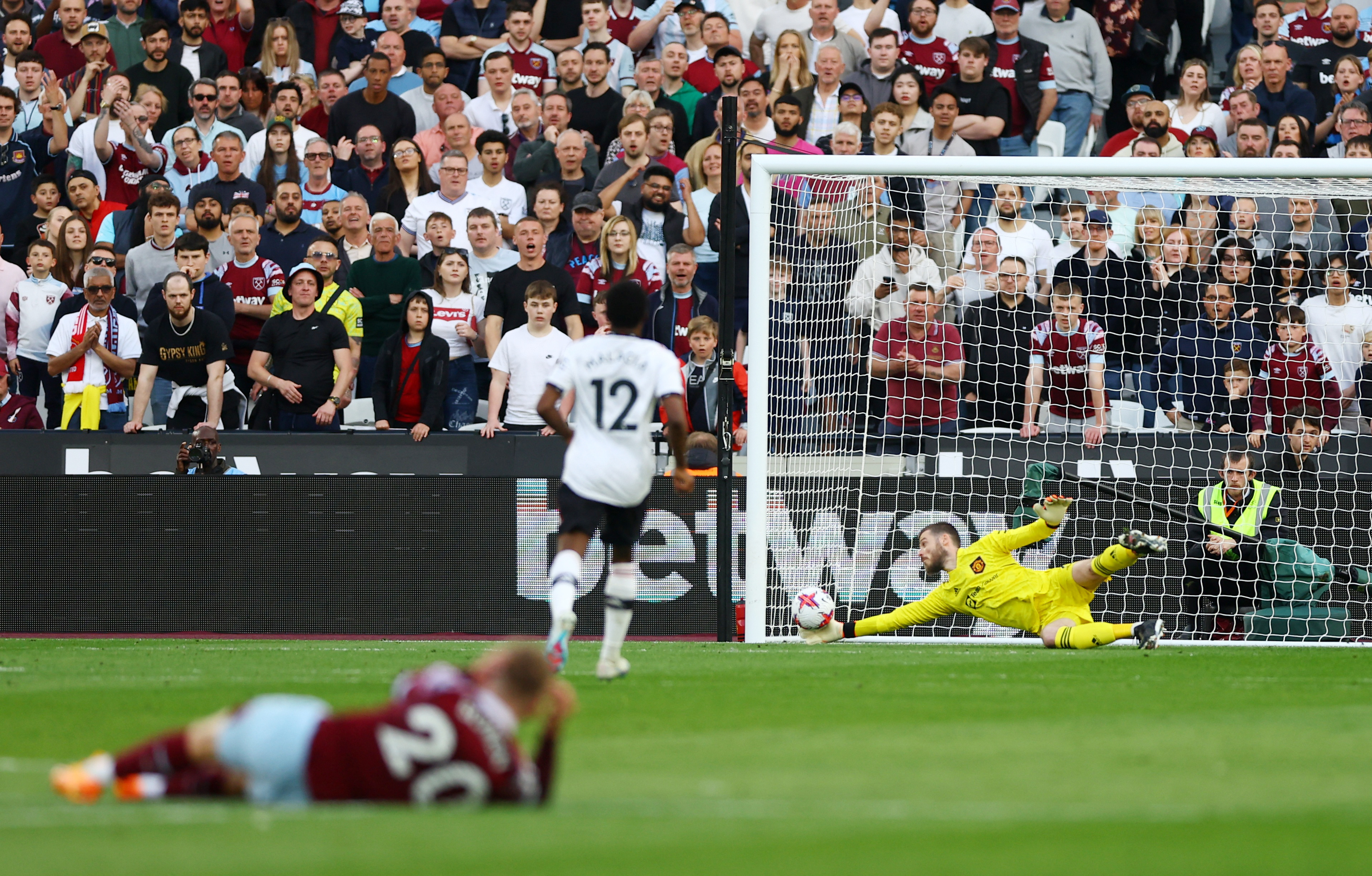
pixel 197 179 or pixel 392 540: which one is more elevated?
pixel 197 179

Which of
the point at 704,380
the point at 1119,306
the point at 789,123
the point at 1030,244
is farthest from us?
the point at 789,123

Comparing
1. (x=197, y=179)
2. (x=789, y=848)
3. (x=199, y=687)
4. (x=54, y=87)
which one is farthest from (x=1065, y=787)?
(x=54, y=87)

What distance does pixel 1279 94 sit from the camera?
18.1 m

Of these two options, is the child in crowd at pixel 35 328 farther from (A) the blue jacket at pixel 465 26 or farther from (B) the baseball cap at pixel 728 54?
(B) the baseball cap at pixel 728 54

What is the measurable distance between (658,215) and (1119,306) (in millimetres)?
4521

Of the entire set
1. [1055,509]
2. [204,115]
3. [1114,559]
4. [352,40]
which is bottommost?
[1114,559]

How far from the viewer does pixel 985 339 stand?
1541 centimetres

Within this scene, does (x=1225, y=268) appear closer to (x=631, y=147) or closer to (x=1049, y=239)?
(x=1049, y=239)

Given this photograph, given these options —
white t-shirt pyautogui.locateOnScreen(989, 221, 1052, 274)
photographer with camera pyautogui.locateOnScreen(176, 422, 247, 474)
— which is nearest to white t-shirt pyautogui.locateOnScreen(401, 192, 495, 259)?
photographer with camera pyautogui.locateOnScreen(176, 422, 247, 474)

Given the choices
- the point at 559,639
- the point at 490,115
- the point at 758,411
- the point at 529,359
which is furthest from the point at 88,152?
the point at 559,639

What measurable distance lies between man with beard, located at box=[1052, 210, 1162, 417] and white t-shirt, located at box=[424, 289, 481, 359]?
5297 mm

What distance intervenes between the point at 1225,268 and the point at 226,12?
11633mm

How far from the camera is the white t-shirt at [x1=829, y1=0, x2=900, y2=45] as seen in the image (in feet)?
63.1

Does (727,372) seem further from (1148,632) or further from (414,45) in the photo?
(414,45)
